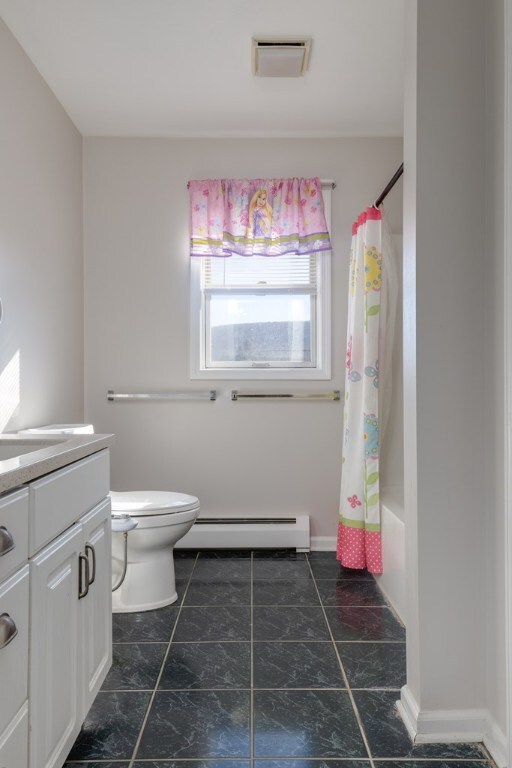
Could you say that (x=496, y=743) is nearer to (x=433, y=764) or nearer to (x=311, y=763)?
(x=433, y=764)

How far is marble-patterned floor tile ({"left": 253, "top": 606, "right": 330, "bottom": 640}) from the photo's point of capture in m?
2.20

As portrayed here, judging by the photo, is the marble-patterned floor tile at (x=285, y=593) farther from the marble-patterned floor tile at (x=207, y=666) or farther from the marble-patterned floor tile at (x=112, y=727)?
the marble-patterned floor tile at (x=112, y=727)

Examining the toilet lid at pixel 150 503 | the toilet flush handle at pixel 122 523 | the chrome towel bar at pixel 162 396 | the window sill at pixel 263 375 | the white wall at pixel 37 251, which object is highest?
the white wall at pixel 37 251

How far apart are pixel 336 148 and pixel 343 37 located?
0.92m

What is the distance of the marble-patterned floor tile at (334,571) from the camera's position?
285 centimetres

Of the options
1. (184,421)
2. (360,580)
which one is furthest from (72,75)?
(360,580)

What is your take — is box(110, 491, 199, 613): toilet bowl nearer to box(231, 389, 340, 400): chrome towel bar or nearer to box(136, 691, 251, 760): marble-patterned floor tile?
box(136, 691, 251, 760): marble-patterned floor tile

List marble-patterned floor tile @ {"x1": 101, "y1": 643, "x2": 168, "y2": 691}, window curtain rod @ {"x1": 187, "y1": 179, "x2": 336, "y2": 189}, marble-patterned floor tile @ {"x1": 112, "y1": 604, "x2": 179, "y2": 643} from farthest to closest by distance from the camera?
window curtain rod @ {"x1": 187, "y1": 179, "x2": 336, "y2": 189}, marble-patterned floor tile @ {"x1": 112, "y1": 604, "x2": 179, "y2": 643}, marble-patterned floor tile @ {"x1": 101, "y1": 643, "x2": 168, "y2": 691}

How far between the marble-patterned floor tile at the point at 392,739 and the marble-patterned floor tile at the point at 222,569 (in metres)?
1.19

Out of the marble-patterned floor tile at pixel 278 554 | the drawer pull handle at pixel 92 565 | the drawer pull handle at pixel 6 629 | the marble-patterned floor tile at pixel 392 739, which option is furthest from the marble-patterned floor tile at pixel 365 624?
the drawer pull handle at pixel 6 629

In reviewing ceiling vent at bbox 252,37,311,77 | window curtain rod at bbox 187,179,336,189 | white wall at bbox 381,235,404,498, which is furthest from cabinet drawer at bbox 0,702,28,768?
window curtain rod at bbox 187,179,336,189

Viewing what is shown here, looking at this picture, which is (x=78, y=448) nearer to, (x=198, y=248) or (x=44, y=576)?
(x=44, y=576)

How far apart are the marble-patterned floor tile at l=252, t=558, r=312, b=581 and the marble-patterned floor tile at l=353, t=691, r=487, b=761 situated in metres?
1.11

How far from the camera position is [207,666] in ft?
6.44
